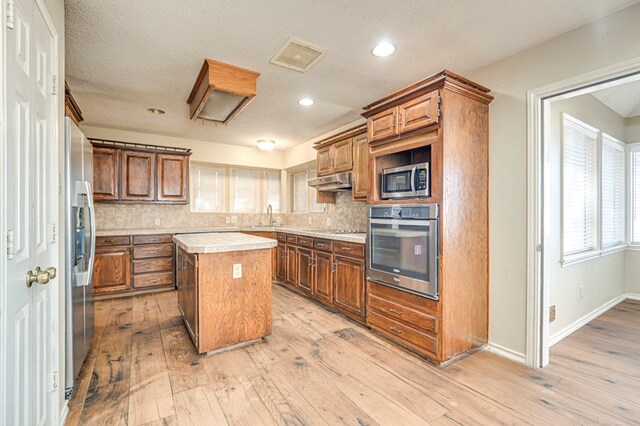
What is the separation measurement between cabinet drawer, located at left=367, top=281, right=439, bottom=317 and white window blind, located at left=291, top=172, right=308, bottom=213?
3204mm

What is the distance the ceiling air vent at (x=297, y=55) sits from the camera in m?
2.39

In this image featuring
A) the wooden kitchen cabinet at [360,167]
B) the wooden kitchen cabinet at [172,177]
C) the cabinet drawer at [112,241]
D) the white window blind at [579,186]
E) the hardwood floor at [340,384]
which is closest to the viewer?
the hardwood floor at [340,384]

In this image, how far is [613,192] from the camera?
13.2 ft

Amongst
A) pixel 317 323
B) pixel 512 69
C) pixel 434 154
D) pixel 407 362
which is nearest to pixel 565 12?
pixel 512 69

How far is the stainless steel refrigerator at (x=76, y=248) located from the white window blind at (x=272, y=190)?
3.98 metres

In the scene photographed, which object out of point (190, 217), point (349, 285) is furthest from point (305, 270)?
point (190, 217)

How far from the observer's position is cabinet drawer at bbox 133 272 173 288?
445 centimetres

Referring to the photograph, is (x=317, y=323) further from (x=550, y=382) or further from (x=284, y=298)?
(x=550, y=382)

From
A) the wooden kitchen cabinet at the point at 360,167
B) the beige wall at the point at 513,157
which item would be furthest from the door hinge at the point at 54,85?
the beige wall at the point at 513,157

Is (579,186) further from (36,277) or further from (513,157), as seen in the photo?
(36,277)

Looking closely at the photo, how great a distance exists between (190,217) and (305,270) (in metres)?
2.61

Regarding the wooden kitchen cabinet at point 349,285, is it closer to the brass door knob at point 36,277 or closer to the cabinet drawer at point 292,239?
the cabinet drawer at point 292,239

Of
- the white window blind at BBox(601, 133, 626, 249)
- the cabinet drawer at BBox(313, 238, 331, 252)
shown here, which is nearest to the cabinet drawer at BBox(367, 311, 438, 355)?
the cabinet drawer at BBox(313, 238, 331, 252)

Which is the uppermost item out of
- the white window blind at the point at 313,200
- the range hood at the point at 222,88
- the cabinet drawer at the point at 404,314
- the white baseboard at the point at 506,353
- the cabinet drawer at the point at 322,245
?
the range hood at the point at 222,88
